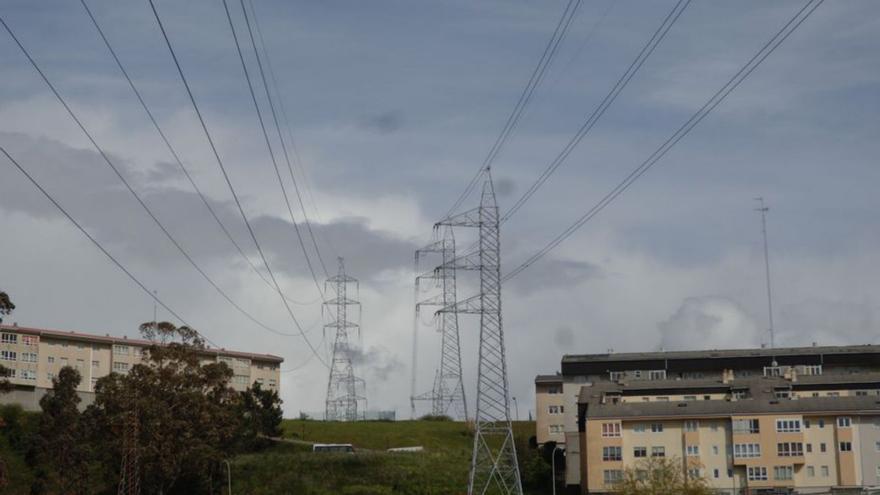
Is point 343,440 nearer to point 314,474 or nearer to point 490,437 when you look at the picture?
point 490,437

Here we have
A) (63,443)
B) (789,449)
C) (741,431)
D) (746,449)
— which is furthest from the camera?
(741,431)

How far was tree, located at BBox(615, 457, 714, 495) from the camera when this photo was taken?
100 meters

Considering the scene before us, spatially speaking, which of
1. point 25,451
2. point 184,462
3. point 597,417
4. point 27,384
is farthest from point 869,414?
point 27,384

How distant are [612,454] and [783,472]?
16553 mm

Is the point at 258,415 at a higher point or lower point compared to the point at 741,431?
higher

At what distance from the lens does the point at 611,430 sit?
4894 inches

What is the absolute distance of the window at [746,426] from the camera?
397 ft

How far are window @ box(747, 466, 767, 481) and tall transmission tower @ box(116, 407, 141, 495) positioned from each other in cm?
5809

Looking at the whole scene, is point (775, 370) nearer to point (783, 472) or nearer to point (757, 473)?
point (757, 473)

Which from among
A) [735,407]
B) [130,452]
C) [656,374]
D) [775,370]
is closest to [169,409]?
[130,452]

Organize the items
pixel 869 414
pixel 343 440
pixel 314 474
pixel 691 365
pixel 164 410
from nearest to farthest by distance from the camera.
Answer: pixel 164 410 → pixel 869 414 → pixel 314 474 → pixel 691 365 → pixel 343 440

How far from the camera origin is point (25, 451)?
123250 millimetres

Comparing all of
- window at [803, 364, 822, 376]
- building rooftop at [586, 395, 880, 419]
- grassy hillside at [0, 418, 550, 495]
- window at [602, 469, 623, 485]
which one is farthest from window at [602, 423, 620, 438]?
window at [803, 364, 822, 376]

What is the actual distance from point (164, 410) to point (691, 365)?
67.2 m
